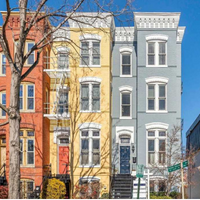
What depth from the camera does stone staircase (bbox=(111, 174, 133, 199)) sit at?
22.0 m

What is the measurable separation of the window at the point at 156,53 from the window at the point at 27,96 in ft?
24.1

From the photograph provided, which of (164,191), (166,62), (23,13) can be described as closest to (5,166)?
(164,191)

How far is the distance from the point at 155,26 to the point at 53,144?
9459mm

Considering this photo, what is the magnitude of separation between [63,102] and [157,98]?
5773mm

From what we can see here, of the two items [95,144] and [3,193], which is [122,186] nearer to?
[95,144]

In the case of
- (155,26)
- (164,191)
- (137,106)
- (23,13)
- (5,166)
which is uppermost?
(155,26)

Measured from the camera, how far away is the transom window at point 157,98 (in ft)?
78.6

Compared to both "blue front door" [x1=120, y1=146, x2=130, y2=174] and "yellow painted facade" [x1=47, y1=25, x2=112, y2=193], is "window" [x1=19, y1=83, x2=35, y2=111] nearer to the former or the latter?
"yellow painted facade" [x1=47, y1=25, x2=112, y2=193]

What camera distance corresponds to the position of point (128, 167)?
2448 cm

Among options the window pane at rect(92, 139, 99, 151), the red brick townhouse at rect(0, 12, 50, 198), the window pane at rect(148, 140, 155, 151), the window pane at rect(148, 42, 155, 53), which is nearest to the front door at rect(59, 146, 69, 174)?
the red brick townhouse at rect(0, 12, 50, 198)

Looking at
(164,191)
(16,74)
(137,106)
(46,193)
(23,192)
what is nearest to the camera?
(16,74)

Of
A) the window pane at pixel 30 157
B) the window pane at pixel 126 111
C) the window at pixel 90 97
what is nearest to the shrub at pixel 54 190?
the window pane at pixel 30 157

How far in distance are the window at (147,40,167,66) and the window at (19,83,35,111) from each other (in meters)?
7.33

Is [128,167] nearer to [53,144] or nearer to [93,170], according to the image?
[93,170]
